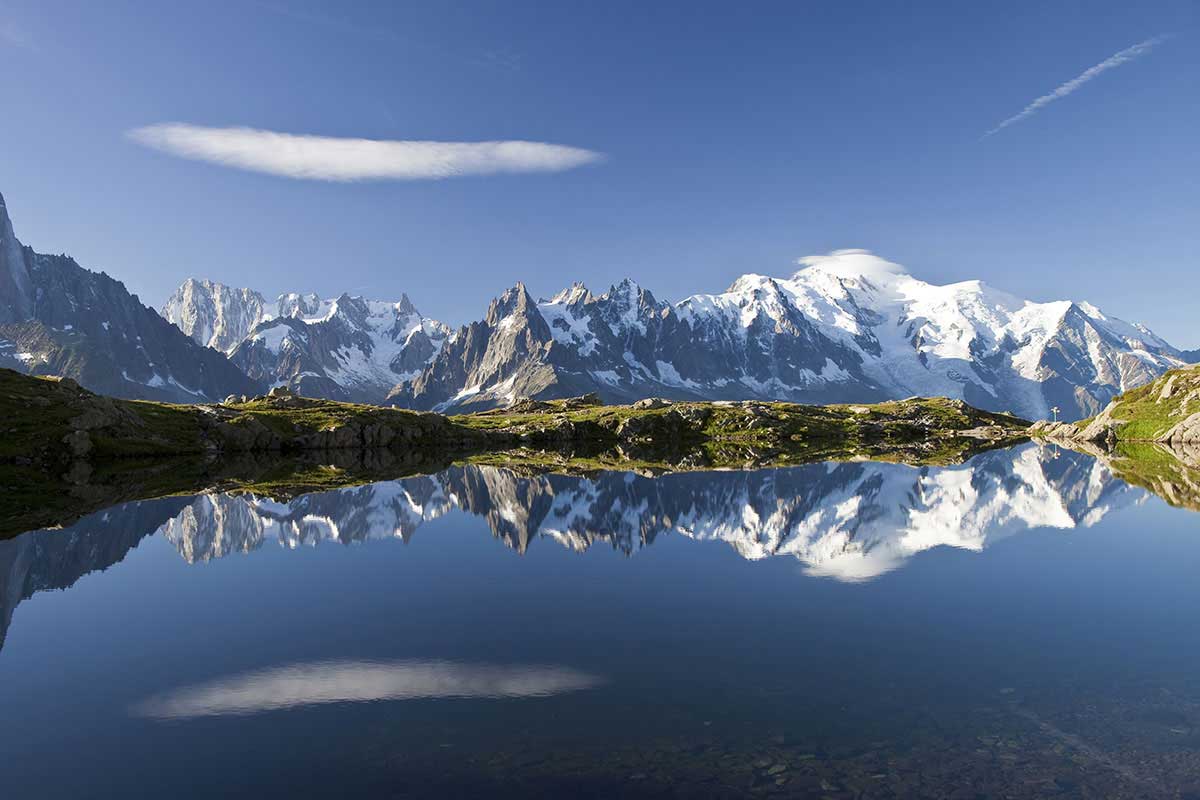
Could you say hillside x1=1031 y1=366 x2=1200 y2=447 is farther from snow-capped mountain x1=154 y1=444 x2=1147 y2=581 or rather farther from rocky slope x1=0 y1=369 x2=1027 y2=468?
snow-capped mountain x1=154 y1=444 x2=1147 y2=581

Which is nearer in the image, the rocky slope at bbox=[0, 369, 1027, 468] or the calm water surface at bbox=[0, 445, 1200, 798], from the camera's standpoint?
the calm water surface at bbox=[0, 445, 1200, 798]

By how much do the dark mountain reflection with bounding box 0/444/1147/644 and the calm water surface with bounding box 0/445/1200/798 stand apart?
0.57m

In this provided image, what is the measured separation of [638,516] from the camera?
6631 centimetres

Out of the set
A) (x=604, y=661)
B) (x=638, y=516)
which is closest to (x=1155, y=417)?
(x=638, y=516)

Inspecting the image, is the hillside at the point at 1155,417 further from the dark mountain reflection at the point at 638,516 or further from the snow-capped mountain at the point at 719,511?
the dark mountain reflection at the point at 638,516

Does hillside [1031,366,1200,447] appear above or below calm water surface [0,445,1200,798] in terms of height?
above

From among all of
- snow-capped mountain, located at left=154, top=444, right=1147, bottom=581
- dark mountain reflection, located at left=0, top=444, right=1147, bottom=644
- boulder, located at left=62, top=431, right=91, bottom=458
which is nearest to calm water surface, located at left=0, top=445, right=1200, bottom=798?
dark mountain reflection, located at left=0, top=444, right=1147, bottom=644

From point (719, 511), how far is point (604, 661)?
4193 cm

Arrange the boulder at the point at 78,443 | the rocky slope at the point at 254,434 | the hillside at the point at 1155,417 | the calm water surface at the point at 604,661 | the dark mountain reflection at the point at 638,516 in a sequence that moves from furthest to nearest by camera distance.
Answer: the hillside at the point at 1155,417, the rocky slope at the point at 254,434, the boulder at the point at 78,443, the dark mountain reflection at the point at 638,516, the calm water surface at the point at 604,661

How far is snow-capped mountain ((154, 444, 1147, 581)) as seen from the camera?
52.6 m

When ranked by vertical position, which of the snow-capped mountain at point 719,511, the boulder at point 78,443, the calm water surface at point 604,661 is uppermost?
the boulder at point 78,443

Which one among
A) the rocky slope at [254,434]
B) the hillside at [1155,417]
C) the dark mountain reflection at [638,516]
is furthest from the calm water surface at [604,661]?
the hillside at [1155,417]

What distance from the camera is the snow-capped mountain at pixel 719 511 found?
5256 centimetres

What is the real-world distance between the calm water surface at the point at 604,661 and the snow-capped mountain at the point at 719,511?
691 mm
